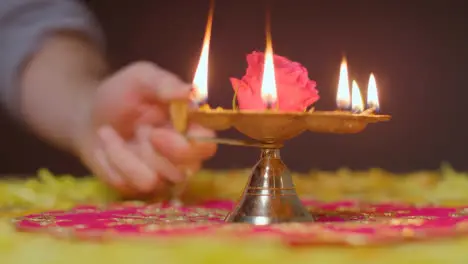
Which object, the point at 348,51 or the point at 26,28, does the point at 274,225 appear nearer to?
the point at 26,28

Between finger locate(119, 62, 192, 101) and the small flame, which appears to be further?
finger locate(119, 62, 192, 101)

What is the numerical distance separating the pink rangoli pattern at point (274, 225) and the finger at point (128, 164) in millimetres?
33

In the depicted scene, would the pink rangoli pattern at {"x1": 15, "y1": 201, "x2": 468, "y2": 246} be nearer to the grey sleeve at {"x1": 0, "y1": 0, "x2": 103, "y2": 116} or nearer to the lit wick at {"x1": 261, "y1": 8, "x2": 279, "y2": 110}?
the lit wick at {"x1": 261, "y1": 8, "x2": 279, "y2": 110}

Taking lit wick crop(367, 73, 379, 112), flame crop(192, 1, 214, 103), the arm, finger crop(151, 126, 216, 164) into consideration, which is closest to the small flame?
lit wick crop(367, 73, 379, 112)

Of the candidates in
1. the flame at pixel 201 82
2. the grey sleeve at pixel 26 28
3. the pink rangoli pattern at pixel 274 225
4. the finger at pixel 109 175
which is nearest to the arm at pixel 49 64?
the grey sleeve at pixel 26 28

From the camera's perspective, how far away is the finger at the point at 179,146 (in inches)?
32.7

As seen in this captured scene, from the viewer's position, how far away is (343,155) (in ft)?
5.67

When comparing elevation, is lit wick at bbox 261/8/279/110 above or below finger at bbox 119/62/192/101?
below

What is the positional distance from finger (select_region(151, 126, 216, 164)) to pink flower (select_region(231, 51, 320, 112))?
210 mm

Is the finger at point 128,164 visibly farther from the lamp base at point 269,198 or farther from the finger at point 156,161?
the lamp base at point 269,198

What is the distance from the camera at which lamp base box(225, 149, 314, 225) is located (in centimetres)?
58

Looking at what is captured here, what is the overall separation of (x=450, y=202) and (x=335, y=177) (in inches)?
12.9

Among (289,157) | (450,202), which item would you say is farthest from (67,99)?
(289,157)

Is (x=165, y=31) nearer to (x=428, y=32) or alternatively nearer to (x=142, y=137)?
(x=428, y=32)
